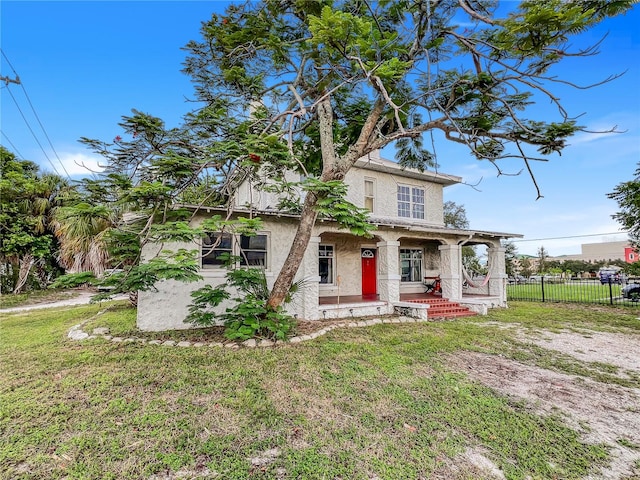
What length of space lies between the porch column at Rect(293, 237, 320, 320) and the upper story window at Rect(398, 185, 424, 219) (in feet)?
22.9

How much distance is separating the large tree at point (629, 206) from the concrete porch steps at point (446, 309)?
6428 millimetres

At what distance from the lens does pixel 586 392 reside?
4887 mm

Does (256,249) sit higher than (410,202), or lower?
lower

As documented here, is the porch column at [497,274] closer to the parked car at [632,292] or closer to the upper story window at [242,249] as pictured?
the parked car at [632,292]

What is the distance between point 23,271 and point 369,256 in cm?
1793

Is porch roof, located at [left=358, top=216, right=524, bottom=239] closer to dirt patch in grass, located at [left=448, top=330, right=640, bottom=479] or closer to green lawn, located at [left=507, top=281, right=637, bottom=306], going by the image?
dirt patch in grass, located at [left=448, top=330, right=640, bottom=479]

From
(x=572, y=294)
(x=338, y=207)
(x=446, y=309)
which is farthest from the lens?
(x=572, y=294)

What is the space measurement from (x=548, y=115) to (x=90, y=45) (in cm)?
1636

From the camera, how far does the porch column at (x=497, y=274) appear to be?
1393cm

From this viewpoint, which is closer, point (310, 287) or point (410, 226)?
point (310, 287)

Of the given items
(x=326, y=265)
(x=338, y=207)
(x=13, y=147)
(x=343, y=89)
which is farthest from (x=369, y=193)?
(x=13, y=147)

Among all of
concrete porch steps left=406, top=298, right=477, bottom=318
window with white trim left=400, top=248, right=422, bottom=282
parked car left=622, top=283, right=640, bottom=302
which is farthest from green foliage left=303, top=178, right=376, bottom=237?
parked car left=622, top=283, right=640, bottom=302

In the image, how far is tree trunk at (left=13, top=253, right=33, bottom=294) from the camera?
1563cm

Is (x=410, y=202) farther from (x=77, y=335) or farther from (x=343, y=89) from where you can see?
(x=77, y=335)
